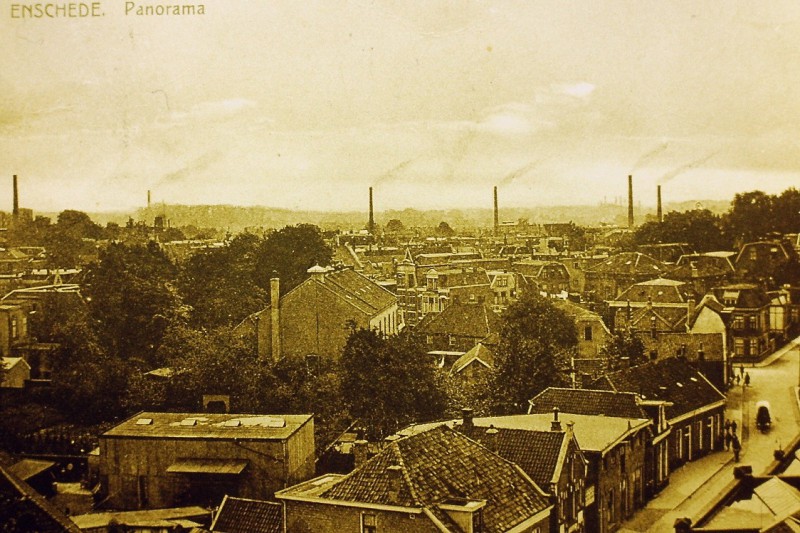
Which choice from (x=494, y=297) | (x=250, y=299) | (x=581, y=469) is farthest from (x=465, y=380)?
(x=581, y=469)

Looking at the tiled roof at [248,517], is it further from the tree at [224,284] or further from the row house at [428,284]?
the row house at [428,284]

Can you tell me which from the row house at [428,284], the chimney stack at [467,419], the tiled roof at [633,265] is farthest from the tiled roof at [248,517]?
the row house at [428,284]

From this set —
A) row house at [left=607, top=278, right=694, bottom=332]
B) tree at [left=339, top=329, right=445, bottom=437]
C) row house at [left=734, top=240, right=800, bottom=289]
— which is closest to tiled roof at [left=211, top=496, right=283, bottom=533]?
tree at [left=339, top=329, right=445, bottom=437]

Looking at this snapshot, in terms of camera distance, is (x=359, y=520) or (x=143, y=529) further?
(x=143, y=529)

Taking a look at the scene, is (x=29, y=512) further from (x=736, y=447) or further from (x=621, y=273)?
(x=621, y=273)

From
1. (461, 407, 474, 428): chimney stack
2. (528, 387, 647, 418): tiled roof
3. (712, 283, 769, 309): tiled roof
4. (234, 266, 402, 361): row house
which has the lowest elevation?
(528, 387, 647, 418): tiled roof

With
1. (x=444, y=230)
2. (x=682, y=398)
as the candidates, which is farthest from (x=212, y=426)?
(x=682, y=398)

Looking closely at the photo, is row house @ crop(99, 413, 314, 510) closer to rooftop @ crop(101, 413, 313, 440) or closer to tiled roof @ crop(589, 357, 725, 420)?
rooftop @ crop(101, 413, 313, 440)

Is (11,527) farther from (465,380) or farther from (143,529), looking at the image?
(465,380)
